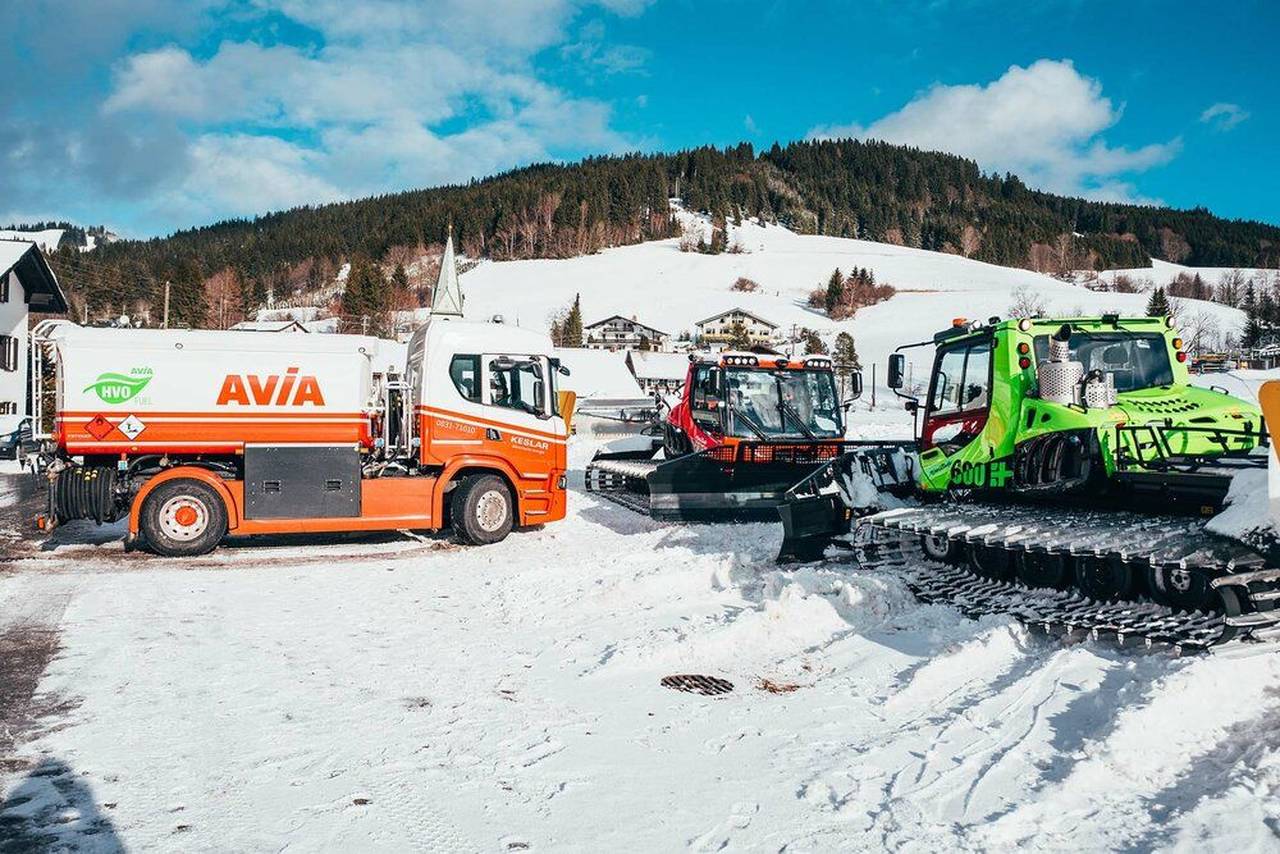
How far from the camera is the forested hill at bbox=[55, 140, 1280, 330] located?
124 meters

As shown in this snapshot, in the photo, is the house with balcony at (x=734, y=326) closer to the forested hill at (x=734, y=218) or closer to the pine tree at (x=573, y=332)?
the pine tree at (x=573, y=332)

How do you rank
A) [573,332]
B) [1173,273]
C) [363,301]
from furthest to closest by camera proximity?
[1173,273]
[573,332]
[363,301]

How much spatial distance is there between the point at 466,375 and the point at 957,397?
6.19 metres

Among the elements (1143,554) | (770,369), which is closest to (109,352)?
(770,369)

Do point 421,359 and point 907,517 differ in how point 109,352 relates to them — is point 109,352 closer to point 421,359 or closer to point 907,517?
point 421,359

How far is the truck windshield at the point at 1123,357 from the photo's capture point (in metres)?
7.87

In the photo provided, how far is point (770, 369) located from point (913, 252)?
135 metres

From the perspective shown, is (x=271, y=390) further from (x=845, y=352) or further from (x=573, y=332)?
(x=573, y=332)

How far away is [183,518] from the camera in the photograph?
10.7 metres

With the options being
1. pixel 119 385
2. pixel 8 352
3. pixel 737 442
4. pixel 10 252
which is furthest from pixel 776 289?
pixel 119 385

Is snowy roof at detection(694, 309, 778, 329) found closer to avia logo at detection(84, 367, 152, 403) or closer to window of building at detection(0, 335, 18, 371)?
window of building at detection(0, 335, 18, 371)

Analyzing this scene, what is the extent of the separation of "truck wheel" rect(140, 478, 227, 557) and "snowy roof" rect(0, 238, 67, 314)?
27685 mm

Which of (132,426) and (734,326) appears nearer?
(132,426)

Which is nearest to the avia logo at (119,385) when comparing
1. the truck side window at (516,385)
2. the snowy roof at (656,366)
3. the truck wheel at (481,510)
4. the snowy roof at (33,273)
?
the truck wheel at (481,510)
